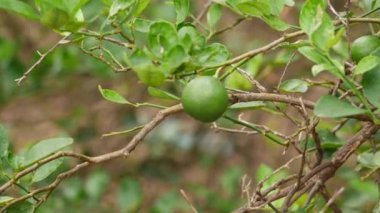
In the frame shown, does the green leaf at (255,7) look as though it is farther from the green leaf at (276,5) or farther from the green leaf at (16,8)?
the green leaf at (16,8)

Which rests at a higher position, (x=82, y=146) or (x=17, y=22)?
(x=17, y=22)

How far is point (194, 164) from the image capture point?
2.89 metres

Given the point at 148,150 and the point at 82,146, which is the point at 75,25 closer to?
the point at 82,146

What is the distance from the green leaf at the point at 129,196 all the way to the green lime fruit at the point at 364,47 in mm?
1334

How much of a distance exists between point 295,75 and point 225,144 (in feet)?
1.58

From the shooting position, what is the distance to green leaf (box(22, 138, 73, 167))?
3.05 feet

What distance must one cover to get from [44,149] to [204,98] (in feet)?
0.78

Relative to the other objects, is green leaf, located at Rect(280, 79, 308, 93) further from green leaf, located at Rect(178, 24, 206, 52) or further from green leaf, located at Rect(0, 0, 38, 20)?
green leaf, located at Rect(0, 0, 38, 20)

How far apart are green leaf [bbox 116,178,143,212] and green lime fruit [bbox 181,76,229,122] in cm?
139

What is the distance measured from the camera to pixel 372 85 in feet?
2.87

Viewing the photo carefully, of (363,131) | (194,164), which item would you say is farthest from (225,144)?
(363,131)

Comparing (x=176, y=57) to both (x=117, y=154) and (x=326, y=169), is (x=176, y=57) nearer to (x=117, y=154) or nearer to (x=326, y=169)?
(x=117, y=154)

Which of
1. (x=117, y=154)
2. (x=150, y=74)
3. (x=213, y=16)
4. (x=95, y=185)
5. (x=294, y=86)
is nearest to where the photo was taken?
Answer: (x=150, y=74)

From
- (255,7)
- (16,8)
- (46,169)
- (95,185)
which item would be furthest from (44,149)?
(95,185)
